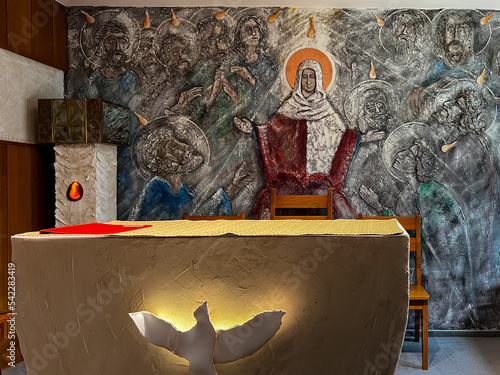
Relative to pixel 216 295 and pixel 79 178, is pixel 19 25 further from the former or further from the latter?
pixel 216 295

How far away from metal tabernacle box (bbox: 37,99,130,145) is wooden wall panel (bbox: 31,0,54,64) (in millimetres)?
393

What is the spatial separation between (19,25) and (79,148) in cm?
96

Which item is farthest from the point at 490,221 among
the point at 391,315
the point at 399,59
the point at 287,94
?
the point at 391,315

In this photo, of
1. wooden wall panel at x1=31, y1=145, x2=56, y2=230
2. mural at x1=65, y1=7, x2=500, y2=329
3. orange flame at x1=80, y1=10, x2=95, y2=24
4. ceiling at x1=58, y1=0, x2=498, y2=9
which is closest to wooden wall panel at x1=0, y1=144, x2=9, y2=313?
wooden wall panel at x1=31, y1=145, x2=56, y2=230

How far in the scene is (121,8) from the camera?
13.9 feet

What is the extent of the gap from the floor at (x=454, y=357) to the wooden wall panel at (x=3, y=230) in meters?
0.49

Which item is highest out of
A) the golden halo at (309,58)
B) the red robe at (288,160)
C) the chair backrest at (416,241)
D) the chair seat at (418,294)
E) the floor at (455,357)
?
the golden halo at (309,58)

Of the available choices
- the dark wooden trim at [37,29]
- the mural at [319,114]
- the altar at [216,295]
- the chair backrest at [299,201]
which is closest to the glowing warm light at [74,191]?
the mural at [319,114]

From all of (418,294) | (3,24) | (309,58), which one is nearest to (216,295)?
(418,294)

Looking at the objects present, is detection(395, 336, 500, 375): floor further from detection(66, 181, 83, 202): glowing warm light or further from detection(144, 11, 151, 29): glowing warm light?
detection(144, 11, 151, 29): glowing warm light

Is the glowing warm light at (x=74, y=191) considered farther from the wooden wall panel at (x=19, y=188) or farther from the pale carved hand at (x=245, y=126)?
the pale carved hand at (x=245, y=126)

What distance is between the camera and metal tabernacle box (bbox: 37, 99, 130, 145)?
374cm

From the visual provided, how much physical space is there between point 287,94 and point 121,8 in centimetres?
155

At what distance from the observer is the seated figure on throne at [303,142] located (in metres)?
4.19
